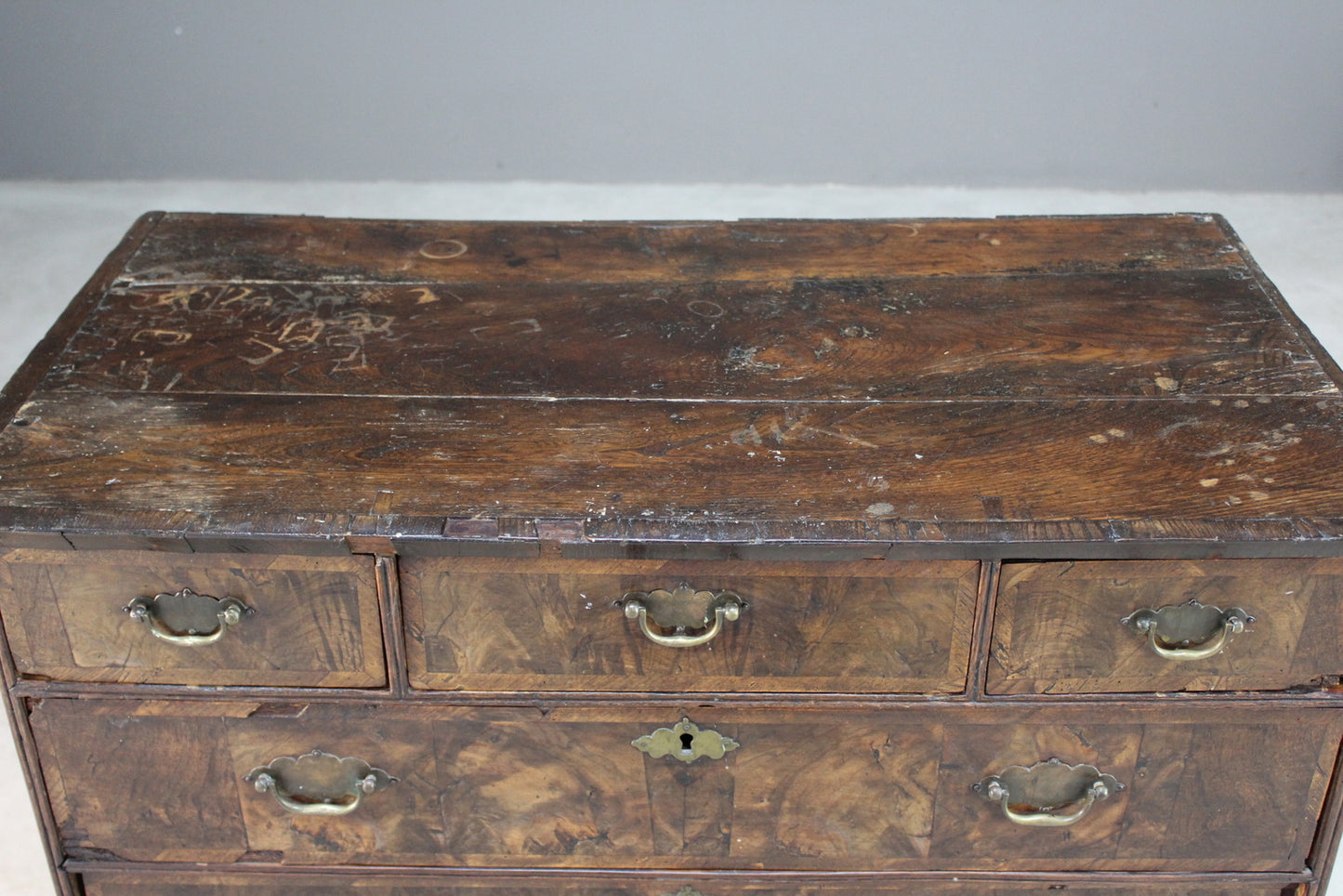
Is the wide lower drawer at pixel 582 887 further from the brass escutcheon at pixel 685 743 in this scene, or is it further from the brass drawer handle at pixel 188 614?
the brass drawer handle at pixel 188 614

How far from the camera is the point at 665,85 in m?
3.46

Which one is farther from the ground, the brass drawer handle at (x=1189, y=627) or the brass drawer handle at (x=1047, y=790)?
the brass drawer handle at (x=1189, y=627)

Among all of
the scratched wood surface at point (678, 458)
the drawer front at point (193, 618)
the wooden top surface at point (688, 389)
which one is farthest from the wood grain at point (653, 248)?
the drawer front at point (193, 618)

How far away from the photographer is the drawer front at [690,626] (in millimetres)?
1662

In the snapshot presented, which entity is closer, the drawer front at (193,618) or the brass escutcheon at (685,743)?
the drawer front at (193,618)

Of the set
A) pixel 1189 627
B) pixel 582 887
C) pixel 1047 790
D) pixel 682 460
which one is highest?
pixel 682 460

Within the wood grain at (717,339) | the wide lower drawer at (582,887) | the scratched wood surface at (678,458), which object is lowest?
the wide lower drawer at (582,887)

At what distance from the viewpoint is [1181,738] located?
179 centimetres

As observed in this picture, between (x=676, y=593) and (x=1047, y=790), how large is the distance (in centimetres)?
54

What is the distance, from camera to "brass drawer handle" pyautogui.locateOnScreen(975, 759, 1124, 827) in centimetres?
181

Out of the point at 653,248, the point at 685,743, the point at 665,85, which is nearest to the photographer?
the point at 685,743

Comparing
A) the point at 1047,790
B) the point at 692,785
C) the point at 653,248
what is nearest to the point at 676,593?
the point at 692,785

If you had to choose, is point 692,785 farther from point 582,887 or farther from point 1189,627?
point 1189,627

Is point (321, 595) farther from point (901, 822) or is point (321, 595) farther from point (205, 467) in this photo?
point (901, 822)
